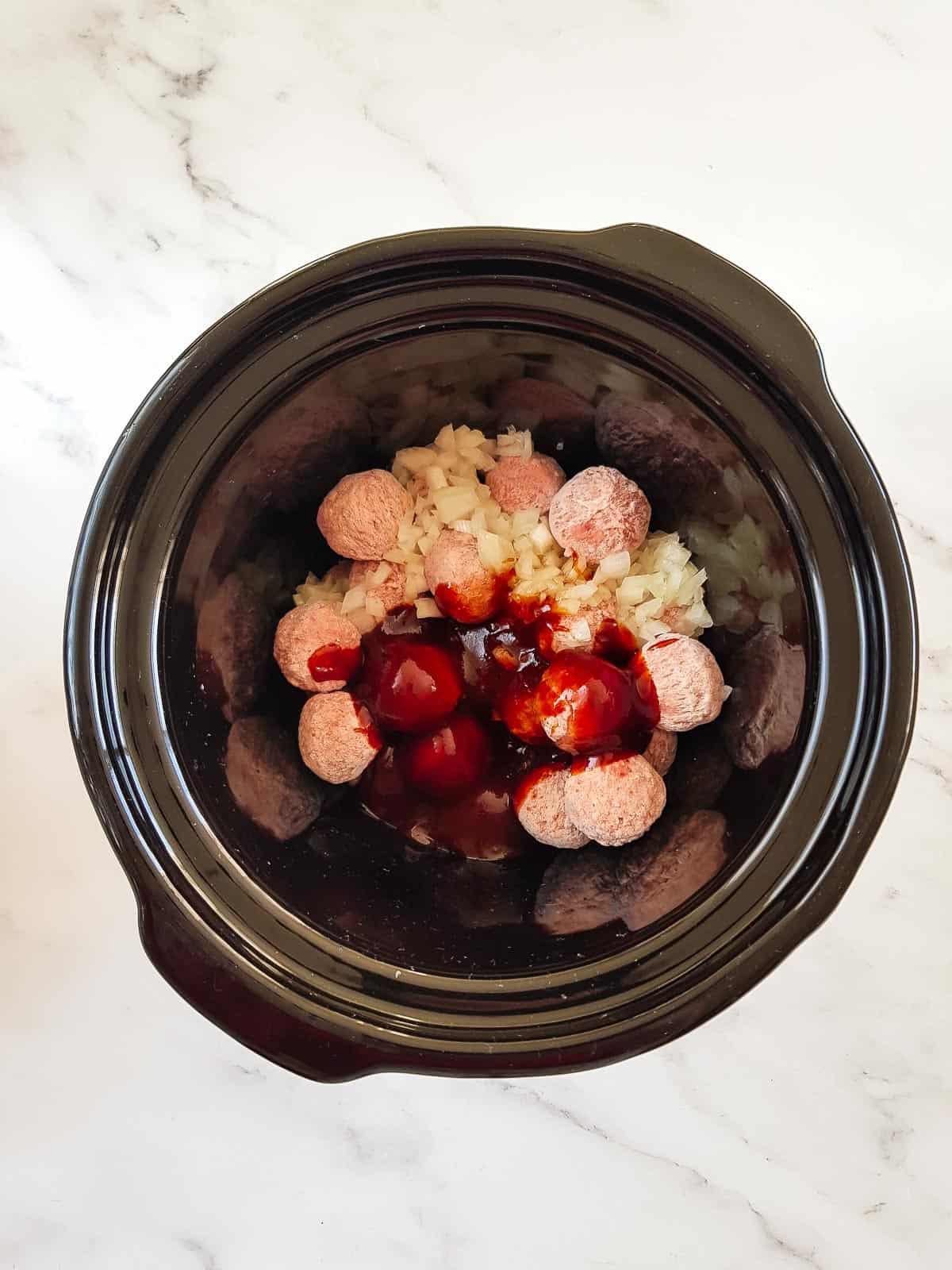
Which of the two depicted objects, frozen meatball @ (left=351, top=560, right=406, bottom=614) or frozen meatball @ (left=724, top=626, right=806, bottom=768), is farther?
frozen meatball @ (left=351, top=560, right=406, bottom=614)

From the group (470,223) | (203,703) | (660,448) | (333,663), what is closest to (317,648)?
(333,663)

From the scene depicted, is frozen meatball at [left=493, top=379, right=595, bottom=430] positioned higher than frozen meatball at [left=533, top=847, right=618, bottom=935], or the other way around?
frozen meatball at [left=493, top=379, right=595, bottom=430]

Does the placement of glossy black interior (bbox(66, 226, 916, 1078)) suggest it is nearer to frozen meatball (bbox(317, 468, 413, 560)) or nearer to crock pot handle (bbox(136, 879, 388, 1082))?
crock pot handle (bbox(136, 879, 388, 1082))

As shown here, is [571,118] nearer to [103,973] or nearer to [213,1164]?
[103,973]

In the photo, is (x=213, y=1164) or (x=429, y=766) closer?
(x=429, y=766)

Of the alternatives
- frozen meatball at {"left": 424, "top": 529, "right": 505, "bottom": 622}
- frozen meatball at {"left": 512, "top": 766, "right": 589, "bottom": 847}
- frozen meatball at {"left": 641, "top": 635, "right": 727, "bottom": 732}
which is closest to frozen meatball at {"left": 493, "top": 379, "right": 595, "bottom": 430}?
frozen meatball at {"left": 424, "top": 529, "right": 505, "bottom": 622}

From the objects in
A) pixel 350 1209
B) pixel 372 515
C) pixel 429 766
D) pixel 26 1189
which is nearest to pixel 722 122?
pixel 372 515

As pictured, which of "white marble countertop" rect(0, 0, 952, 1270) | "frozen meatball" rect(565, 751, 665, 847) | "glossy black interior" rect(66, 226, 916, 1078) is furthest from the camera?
"white marble countertop" rect(0, 0, 952, 1270)
